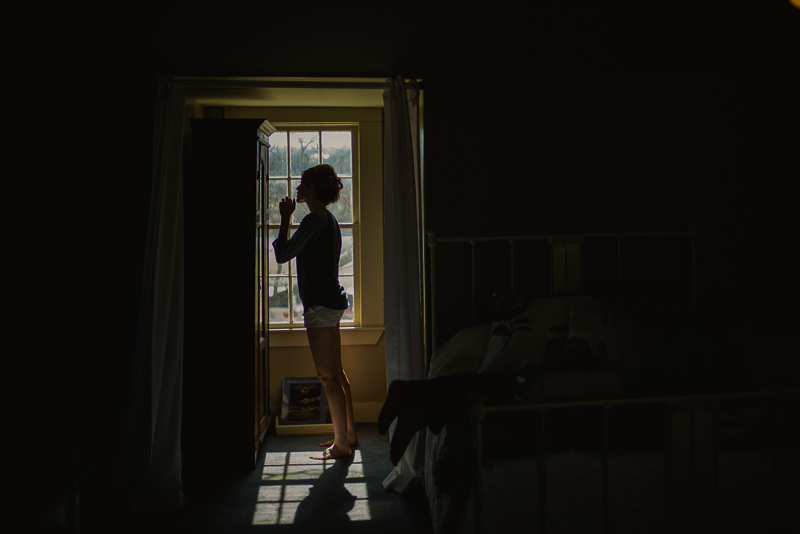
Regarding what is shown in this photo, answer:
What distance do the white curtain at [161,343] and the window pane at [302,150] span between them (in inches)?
44.6

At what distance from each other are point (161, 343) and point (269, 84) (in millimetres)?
1309

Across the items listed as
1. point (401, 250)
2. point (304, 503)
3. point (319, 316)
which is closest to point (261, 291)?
point (319, 316)

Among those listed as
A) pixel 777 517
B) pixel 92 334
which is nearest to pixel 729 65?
pixel 777 517

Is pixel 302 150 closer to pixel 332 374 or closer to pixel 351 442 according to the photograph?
pixel 332 374

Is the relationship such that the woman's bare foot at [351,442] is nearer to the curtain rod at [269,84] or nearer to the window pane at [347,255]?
the window pane at [347,255]

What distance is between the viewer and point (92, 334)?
2537mm

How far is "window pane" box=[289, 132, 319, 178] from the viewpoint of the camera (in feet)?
12.0

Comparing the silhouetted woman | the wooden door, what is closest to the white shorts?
the silhouetted woman

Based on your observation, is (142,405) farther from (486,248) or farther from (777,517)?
(777,517)

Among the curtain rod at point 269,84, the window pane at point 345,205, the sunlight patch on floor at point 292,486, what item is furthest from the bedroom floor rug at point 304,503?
the curtain rod at point 269,84

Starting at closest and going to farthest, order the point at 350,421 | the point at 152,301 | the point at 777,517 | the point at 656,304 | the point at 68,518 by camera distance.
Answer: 1. the point at 777,517
2. the point at 68,518
3. the point at 656,304
4. the point at 152,301
5. the point at 350,421

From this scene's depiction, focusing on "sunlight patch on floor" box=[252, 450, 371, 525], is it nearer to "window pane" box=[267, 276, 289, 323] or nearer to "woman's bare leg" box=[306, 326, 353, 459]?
"woman's bare leg" box=[306, 326, 353, 459]

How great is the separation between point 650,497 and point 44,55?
2721mm

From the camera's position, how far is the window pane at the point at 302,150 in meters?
3.65
